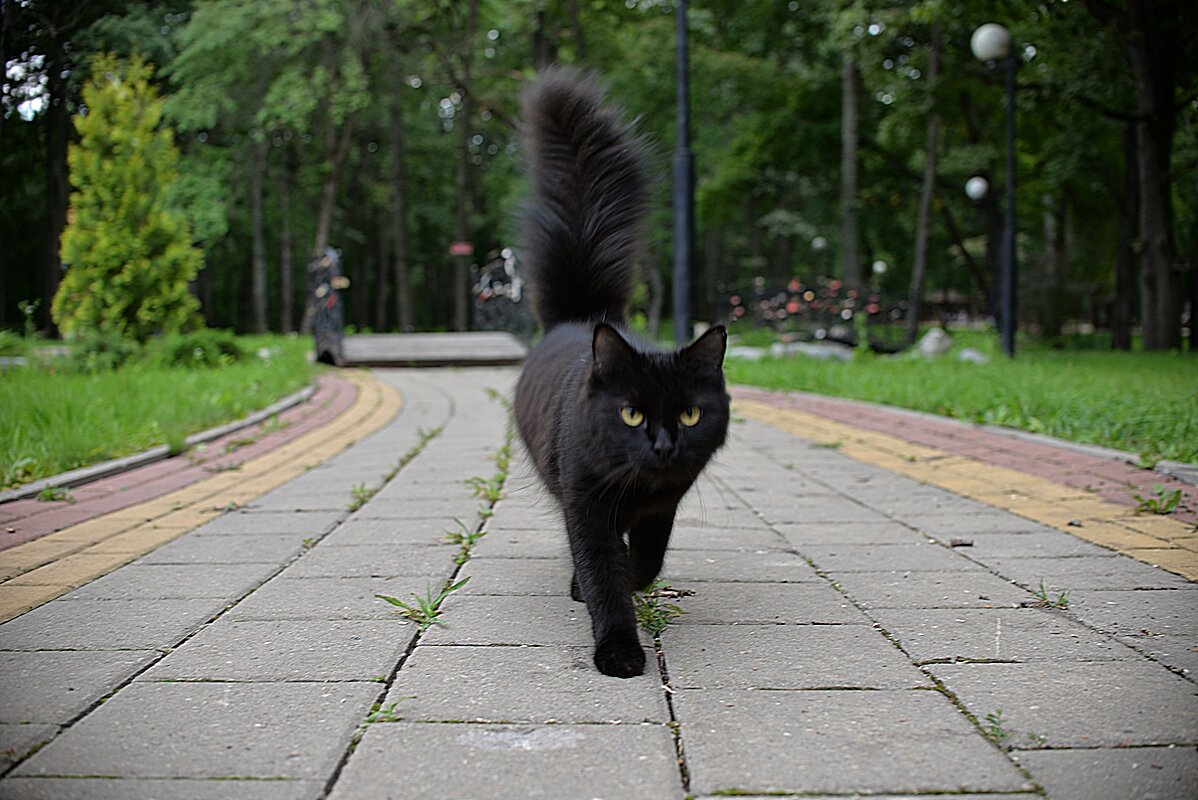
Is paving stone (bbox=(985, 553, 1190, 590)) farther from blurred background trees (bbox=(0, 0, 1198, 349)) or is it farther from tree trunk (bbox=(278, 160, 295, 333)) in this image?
tree trunk (bbox=(278, 160, 295, 333))

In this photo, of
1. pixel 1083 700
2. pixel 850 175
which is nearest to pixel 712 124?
pixel 850 175

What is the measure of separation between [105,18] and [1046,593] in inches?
259

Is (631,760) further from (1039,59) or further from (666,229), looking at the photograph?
(666,229)

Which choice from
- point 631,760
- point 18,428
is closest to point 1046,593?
point 631,760

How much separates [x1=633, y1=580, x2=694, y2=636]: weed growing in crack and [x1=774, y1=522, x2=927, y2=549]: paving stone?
82 centimetres

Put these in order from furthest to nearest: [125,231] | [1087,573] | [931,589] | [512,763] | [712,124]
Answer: [712,124] < [125,231] < [1087,573] < [931,589] < [512,763]

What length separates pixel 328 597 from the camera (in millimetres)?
2955

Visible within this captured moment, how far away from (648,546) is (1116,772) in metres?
1.42

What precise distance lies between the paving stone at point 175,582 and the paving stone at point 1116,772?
230 centimetres

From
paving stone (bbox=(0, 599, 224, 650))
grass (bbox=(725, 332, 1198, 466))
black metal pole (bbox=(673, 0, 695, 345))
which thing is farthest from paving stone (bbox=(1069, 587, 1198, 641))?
black metal pole (bbox=(673, 0, 695, 345))

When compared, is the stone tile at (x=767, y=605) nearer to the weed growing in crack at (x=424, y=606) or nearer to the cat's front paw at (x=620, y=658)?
the cat's front paw at (x=620, y=658)

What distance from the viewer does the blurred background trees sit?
30.6 ft

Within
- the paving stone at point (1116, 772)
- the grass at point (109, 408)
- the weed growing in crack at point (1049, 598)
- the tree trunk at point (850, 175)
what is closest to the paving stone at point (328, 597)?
the paving stone at point (1116, 772)

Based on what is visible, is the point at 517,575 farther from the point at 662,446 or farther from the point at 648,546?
the point at 662,446
